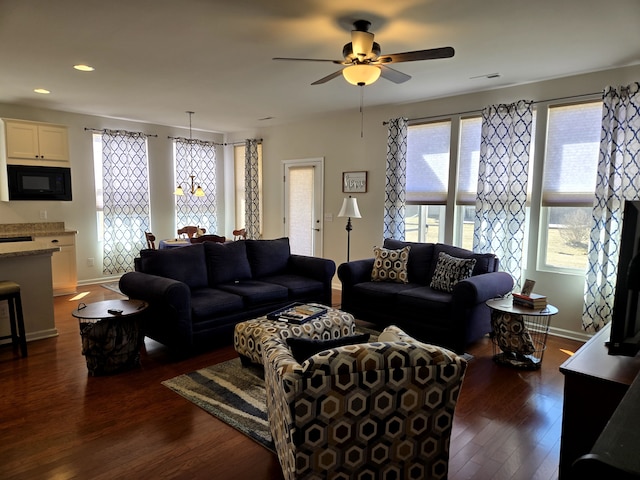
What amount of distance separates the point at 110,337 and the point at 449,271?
3.25 m

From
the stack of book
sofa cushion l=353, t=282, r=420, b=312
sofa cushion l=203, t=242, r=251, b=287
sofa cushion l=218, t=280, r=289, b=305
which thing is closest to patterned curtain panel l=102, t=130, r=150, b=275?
sofa cushion l=203, t=242, r=251, b=287

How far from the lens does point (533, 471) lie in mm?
2246

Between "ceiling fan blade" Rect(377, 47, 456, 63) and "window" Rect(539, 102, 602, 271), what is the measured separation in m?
2.45

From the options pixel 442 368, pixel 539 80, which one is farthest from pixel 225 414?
pixel 539 80

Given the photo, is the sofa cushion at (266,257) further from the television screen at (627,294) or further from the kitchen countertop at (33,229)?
the television screen at (627,294)

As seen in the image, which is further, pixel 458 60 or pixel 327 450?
pixel 458 60

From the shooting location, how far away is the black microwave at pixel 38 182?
574 centimetres

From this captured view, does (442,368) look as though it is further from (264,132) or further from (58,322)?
(264,132)

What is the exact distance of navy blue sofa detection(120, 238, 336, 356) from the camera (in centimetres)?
365

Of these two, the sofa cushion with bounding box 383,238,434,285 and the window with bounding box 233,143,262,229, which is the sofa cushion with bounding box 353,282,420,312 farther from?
the window with bounding box 233,143,262,229

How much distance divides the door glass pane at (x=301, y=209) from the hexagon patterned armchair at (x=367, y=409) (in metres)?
5.19

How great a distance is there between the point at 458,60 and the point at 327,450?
3.54 m

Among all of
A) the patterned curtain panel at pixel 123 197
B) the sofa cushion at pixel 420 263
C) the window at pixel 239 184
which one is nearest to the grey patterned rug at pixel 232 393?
the sofa cushion at pixel 420 263

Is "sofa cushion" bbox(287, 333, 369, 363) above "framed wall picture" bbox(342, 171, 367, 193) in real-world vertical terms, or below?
below
